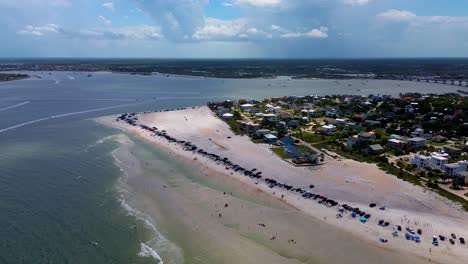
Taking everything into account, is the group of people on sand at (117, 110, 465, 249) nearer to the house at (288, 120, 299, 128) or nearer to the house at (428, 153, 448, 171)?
the house at (428, 153, 448, 171)

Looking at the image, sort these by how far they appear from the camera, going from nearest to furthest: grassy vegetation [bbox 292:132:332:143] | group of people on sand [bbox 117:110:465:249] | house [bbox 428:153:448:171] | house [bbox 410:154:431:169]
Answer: group of people on sand [bbox 117:110:465:249], house [bbox 428:153:448:171], house [bbox 410:154:431:169], grassy vegetation [bbox 292:132:332:143]

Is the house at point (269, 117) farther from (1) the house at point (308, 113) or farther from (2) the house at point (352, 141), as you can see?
(2) the house at point (352, 141)

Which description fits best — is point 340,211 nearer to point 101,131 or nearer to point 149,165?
point 149,165

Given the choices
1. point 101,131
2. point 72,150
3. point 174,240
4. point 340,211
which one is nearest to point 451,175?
point 340,211

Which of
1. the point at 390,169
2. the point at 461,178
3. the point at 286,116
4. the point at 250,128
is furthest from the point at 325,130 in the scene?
the point at 461,178

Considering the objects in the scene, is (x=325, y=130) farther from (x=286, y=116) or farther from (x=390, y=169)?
(x=390, y=169)

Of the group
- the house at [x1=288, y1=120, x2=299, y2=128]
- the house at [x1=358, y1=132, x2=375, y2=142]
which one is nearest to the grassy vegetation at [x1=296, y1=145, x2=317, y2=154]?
the house at [x1=358, y1=132, x2=375, y2=142]

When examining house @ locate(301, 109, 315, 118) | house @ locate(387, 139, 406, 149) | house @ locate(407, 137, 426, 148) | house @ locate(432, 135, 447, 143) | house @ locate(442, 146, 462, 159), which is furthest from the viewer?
house @ locate(301, 109, 315, 118)
